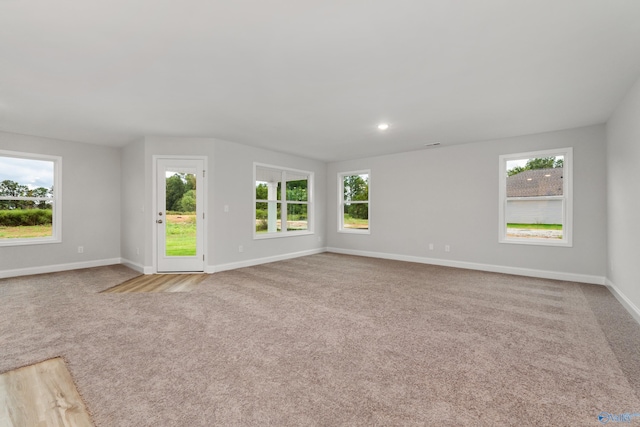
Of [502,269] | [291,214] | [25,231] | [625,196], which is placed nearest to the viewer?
[625,196]

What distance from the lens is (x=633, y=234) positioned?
310 centimetres

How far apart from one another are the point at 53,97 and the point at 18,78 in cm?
50

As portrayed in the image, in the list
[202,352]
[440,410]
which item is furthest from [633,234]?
[202,352]

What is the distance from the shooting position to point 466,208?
220 inches

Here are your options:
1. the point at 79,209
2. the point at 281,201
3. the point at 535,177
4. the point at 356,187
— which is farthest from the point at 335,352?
the point at 79,209

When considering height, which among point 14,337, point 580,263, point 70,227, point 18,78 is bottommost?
point 14,337

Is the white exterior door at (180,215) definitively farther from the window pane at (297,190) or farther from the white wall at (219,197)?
the window pane at (297,190)

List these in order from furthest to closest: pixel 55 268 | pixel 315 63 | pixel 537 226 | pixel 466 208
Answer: pixel 466 208, pixel 55 268, pixel 537 226, pixel 315 63

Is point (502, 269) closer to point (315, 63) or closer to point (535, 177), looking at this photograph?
point (535, 177)

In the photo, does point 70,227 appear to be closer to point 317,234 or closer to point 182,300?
point 182,300

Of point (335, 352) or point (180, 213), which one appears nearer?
point (335, 352)

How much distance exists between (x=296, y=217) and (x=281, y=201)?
677mm

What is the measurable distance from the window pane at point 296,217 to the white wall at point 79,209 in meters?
3.69

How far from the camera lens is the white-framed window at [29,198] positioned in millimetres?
4871
